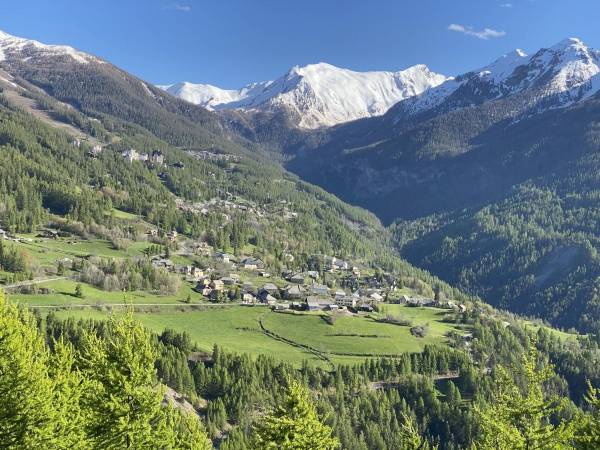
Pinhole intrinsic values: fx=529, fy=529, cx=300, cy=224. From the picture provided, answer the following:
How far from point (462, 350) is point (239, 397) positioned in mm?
69819

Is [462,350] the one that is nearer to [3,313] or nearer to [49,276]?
[49,276]

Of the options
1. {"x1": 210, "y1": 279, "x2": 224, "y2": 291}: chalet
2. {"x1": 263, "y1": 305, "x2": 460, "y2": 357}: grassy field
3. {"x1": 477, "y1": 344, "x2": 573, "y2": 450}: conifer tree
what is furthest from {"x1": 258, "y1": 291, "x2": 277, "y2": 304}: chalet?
{"x1": 477, "y1": 344, "x2": 573, "y2": 450}: conifer tree

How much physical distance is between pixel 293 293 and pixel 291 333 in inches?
1449

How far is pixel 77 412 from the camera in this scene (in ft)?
114

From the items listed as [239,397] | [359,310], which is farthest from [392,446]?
[359,310]

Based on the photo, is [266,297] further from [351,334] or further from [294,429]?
[294,429]

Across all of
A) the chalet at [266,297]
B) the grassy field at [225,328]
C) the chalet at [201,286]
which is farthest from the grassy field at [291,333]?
the chalet at [201,286]

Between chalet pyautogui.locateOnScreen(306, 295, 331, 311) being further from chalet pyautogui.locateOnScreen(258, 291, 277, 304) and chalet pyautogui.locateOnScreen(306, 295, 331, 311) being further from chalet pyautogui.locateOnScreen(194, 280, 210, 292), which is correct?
chalet pyautogui.locateOnScreen(194, 280, 210, 292)

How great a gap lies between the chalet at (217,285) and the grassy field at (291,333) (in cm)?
1693

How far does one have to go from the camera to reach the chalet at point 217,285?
7066 inches

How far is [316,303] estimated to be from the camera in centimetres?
17100

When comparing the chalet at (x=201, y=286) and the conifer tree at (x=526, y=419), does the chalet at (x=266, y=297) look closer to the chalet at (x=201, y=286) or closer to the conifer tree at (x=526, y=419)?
the chalet at (x=201, y=286)

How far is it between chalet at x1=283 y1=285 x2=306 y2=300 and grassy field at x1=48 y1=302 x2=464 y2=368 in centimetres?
1817

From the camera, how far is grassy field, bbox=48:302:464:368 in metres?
131
